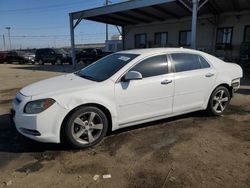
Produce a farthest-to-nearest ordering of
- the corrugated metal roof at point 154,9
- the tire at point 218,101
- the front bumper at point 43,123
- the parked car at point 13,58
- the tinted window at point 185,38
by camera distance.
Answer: the parked car at point 13,58 < the tinted window at point 185,38 < the corrugated metal roof at point 154,9 < the tire at point 218,101 < the front bumper at point 43,123

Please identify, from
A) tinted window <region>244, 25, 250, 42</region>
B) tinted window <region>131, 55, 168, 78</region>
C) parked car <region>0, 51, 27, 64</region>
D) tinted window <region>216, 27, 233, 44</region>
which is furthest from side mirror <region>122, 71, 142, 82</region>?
parked car <region>0, 51, 27, 64</region>

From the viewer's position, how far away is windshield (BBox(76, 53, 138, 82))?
445 cm

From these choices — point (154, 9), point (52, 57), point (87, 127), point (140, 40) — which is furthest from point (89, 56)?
point (87, 127)

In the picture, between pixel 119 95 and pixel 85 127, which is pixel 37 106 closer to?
pixel 85 127

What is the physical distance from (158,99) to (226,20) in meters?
15.4

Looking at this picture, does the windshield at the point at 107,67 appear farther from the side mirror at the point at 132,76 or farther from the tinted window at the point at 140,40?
the tinted window at the point at 140,40

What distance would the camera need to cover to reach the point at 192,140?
14.1 ft

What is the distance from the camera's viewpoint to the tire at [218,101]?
5.43 meters

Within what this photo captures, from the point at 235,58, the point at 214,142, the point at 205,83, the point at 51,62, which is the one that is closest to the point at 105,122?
the point at 214,142

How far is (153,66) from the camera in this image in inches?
182

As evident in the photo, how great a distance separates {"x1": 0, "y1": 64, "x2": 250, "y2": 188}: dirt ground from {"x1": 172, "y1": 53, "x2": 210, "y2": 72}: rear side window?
3.80 feet

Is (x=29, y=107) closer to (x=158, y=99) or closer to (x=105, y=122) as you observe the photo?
(x=105, y=122)

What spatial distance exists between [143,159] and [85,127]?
1071 mm

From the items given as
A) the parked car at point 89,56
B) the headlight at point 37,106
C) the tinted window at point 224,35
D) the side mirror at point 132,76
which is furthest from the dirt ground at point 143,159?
the parked car at point 89,56
